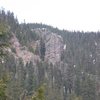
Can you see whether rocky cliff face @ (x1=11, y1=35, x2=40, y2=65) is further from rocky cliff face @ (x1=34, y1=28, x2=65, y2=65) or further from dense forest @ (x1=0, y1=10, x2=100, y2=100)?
rocky cliff face @ (x1=34, y1=28, x2=65, y2=65)

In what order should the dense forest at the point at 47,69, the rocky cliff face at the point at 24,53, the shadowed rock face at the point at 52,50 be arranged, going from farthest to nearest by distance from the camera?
the shadowed rock face at the point at 52,50
the rocky cliff face at the point at 24,53
the dense forest at the point at 47,69

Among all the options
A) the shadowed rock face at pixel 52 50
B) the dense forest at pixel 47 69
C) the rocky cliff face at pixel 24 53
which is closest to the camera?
the dense forest at pixel 47 69

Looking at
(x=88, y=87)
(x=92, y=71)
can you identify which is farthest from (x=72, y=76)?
(x=92, y=71)

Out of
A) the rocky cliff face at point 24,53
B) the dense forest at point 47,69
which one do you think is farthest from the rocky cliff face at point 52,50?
the rocky cliff face at point 24,53

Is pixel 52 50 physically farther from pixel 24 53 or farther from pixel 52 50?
pixel 24 53

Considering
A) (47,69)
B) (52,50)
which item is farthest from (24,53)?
(52,50)

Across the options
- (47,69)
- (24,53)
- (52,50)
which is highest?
(52,50)

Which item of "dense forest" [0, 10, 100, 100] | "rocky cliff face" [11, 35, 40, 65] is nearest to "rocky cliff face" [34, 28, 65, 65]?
"dense forest" [0, 10, 100, 100]

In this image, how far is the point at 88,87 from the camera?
103312 millimetres

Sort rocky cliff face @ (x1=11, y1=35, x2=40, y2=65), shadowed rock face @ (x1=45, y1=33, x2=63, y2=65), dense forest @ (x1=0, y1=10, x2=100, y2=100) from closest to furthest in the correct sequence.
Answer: dense forest @ (x1=0, y1=10, x2=100, y2=100), rocky cliff face @ (x1=11, y1=35, x2=40, y2=65), shadowed rock face @ (x1=45, y1=33, x2=63, y2=65)

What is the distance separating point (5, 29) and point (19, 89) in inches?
2831

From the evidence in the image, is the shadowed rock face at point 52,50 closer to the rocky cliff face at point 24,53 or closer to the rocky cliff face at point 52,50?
the rocky cliff face at point 52,50

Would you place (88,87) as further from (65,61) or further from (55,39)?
(55,39)

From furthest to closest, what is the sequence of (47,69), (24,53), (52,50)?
(52,50)
(24,53)
(47,69)
